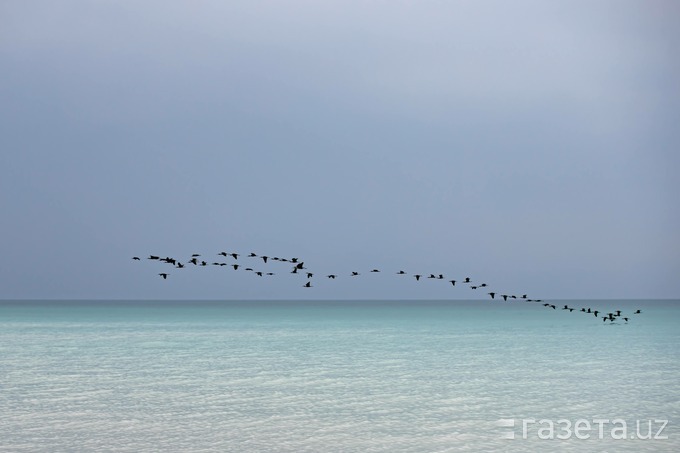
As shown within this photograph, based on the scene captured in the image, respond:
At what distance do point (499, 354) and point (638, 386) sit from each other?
19015mm

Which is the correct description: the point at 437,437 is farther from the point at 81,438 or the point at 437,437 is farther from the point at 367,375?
the point at 367,375

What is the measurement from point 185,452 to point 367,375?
19.5m

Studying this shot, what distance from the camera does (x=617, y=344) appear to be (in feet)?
215

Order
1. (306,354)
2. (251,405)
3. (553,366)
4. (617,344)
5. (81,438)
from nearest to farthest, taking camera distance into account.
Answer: (81,438) → (251,405) → (553,366) → (306,354) → (617,344)

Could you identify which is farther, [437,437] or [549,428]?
[549,428]

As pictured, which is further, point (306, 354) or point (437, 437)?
point (306, 354)

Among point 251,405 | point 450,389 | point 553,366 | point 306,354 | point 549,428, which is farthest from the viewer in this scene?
point 306,354

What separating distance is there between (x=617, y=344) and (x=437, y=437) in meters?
45.2

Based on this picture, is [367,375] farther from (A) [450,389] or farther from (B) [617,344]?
(B) [617,344]

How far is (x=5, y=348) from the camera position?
61625 mm

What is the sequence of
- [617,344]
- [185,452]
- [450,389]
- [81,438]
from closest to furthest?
[185,452]
[81,438]
[450,389]
[617,344]

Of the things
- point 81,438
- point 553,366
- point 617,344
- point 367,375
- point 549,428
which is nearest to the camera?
point 81,438

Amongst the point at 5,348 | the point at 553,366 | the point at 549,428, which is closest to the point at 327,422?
the point at 549,428

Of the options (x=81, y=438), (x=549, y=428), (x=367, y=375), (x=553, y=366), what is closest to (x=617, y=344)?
(x=553, y=366)
